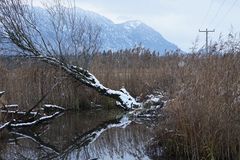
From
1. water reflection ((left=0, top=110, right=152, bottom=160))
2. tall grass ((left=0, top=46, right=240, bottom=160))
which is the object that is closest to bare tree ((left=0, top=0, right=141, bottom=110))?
water reflection ((left=0, top=110, right=152, bottom=160))

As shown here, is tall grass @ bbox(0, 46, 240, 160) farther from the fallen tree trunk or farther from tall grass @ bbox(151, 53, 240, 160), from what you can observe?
the fallen tree trunk

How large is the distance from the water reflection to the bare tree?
2311mm

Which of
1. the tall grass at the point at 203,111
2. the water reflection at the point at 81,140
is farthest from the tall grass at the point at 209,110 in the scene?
the water reflection at the point at 81,140

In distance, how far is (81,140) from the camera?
1120 cm

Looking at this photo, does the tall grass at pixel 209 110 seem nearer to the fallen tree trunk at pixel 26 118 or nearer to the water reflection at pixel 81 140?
the water reflection at pixel 81 140

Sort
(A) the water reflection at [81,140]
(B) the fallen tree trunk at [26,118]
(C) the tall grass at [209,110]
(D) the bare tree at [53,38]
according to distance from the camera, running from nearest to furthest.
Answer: (C) the tall grass at [209,110] < (A) the water reflection at [81,140] < (B) the fallen tree trunk at [26,118] < (D) the bare tree at [53,38]

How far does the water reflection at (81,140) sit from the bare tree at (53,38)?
2311mm

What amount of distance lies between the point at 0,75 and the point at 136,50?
24.1 feet

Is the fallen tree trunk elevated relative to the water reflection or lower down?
elevated

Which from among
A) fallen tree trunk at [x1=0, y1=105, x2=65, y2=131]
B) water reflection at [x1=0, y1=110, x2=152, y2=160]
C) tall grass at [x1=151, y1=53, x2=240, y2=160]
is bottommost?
water reflection at [x1=0, y1=110, x2=152, y2=160]

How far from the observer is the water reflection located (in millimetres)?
9422

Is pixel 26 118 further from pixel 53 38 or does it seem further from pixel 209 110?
pixel 209 110

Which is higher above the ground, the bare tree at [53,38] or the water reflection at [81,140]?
the bare tree at [53,38]

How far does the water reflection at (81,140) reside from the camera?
9.42m
